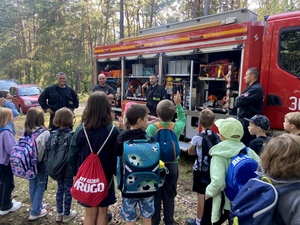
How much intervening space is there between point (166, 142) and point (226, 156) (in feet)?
2.48

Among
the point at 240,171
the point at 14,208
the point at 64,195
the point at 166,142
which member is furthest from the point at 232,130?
the point at 14,208

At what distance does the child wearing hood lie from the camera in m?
2.06

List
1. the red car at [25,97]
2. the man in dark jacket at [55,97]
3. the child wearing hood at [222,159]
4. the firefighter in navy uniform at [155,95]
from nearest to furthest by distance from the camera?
the child wearing hood at [222,159] → the man in dark jacket at [55,97] → the firefighter in navy uniform at [155,95] → the red car at [25,97]

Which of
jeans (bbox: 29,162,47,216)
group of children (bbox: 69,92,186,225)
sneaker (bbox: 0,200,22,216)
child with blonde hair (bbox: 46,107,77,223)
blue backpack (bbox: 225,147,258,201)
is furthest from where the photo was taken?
sneaker (bbox: 0,200,22,216)

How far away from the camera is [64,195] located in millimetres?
3125

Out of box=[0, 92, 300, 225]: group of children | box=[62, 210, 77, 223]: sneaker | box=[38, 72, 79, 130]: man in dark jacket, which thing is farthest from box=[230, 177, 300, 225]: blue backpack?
box=[38, 72, 79, 130]: man in dark jacket

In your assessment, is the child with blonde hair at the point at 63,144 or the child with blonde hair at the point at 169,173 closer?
the child with blonde hair at the point at 169,173

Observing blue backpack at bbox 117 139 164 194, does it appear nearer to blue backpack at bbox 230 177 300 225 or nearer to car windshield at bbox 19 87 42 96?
blue backpack at bbox 230 177 300 225

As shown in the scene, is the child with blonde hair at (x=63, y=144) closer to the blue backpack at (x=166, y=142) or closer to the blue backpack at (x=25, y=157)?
the blue backpack at (x=25, y=157)

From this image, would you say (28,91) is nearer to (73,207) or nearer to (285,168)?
(73,207)

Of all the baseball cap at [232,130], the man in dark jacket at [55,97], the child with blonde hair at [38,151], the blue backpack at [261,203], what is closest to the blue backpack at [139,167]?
the baseball cap at [232,130]

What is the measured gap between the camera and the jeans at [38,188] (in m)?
3.15

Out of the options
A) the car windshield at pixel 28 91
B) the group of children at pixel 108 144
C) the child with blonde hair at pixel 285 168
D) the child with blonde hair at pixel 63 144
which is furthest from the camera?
the car windshield at pixel 28 91

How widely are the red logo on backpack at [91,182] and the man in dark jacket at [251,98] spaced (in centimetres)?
249
